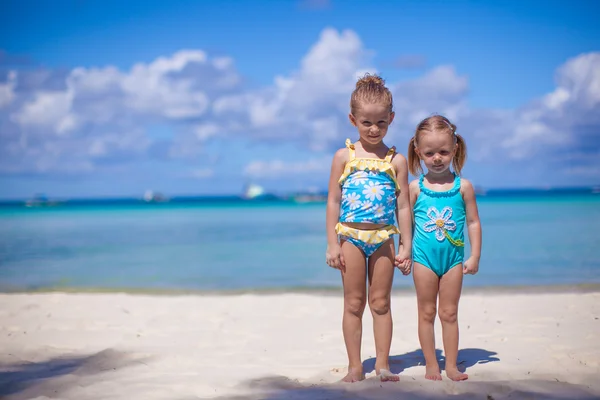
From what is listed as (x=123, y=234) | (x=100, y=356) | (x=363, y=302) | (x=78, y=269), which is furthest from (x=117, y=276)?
(x=123, y=234)

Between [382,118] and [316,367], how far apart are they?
2075 mm

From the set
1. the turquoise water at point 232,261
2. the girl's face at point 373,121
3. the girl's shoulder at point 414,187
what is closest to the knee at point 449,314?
the girl's shoulder at point 414,187

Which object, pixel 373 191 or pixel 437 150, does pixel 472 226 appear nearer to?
pixel 437 150

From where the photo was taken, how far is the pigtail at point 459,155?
4.13 metres

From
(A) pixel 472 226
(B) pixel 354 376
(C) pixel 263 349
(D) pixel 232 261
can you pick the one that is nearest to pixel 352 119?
(A) pixel 472 226

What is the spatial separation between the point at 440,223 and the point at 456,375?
1082 millimetres

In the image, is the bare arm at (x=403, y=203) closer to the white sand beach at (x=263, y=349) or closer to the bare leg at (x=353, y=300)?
the bare leg at (x=353, y=300)

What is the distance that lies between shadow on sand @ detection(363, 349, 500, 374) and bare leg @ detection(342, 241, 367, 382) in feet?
1.41

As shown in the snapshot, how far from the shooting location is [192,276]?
11.4 m

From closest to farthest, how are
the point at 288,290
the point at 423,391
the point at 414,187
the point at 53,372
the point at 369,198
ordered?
the point at 423,391 → the point at 369,198 → the point at 414,187 → the point at 53,372 → the point at 288,290

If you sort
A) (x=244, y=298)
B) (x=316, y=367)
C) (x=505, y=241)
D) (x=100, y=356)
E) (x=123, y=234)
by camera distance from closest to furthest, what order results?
1. (x=316, y=367)
2. (x=100, y=356)
3. (x=244, y=298)
4. (x=505, y=241)
5. (x=123, y=234)

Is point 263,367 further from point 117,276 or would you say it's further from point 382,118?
point 117,276

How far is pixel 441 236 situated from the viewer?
3.95 metres

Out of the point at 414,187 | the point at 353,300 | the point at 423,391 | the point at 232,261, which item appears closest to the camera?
the point at 423,391
